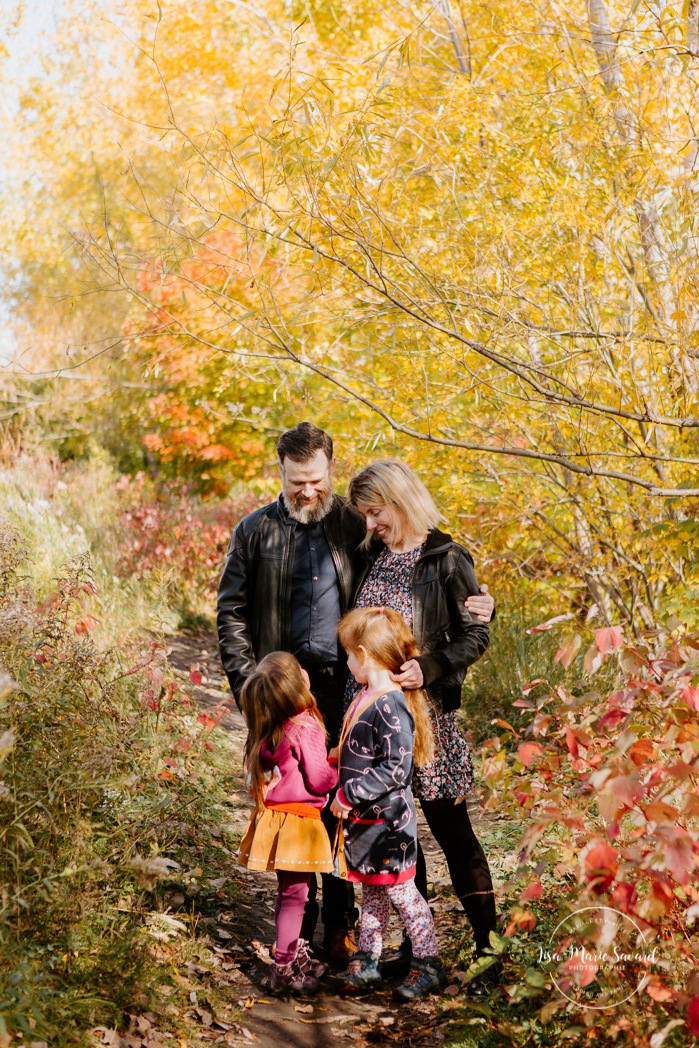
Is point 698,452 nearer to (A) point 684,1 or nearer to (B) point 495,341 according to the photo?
(B) point 495,341

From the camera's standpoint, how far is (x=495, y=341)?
3822 millimetres

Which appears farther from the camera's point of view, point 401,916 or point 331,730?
point 331,730

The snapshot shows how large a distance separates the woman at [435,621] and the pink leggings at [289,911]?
0.44 metres

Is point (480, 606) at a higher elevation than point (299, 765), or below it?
higher

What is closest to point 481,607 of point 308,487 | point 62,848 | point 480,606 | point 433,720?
point 480,606

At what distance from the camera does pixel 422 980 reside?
10.5 feet

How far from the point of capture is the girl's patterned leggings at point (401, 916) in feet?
10.6

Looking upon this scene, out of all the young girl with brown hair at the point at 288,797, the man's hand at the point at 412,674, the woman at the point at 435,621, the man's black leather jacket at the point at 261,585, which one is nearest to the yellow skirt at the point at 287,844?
the young girl with brown hair at the point at 288,797

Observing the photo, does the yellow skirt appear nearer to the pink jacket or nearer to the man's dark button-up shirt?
the pink jacket

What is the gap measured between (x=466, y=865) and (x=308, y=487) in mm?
1394

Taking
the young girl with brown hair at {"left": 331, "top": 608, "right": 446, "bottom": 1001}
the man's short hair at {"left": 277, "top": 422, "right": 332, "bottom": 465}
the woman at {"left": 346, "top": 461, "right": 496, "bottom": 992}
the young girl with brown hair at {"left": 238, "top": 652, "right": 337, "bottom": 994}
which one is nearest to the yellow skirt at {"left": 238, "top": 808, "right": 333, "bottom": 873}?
the young girl with brown hair at {"left": 238, "top": 652, "right": 337, "bottom": 994}
